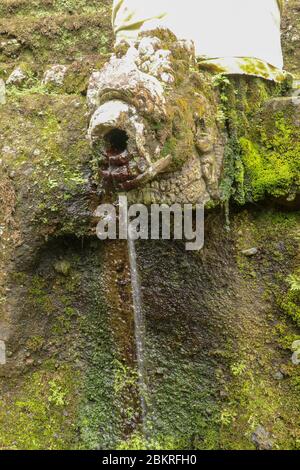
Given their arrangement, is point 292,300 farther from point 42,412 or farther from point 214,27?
point 214,27

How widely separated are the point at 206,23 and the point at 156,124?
1375 mm

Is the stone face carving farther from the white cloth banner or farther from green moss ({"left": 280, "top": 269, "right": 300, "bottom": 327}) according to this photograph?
green moss ({"left": 280, "top": 269, "right": 300, "bottom": 327})

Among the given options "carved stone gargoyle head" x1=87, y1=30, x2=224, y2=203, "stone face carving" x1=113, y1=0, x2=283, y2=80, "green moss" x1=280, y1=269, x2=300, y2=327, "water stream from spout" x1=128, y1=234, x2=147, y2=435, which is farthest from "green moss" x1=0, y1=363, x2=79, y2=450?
"stone face carving" x1=113, y1=0, x2=283, y2=80

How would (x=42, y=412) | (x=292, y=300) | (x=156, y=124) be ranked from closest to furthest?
1. (x=156, y=124)
2. (x=42, y=412)
3. (x=292, y=300)

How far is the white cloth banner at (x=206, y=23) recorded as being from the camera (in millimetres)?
3830

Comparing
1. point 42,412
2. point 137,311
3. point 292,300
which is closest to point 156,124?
point 137,311

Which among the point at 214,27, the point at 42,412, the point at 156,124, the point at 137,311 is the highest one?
the point at 214,27

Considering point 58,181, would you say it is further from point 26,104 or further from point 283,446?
point 283,446

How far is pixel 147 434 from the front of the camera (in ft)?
10.9

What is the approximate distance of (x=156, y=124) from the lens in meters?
2.97

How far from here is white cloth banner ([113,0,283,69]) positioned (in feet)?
12.6

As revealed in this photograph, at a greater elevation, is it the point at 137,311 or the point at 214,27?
the point at 214,27

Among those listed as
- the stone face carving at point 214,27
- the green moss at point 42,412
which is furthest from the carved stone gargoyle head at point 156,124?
the green moss at point 42,412
